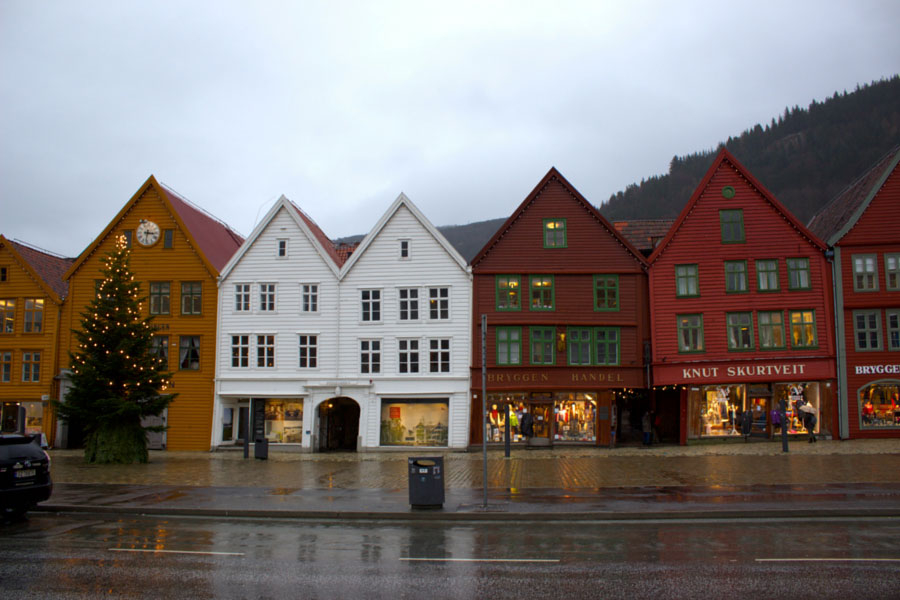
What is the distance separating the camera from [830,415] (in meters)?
31.3

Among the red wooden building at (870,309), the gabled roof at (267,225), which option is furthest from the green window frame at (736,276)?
the gabled roof at (267,225)

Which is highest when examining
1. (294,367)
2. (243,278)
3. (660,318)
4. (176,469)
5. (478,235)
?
(478,235)

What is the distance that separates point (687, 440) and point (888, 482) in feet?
45.8

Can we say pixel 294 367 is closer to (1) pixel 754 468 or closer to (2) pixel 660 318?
(2) pixel 660 318

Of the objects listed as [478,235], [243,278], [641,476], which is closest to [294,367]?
[243,278]

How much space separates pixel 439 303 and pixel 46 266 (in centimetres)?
2524

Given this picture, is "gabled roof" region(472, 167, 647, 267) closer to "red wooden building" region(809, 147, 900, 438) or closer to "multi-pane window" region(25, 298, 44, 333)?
"red wooden building" region(809, 147, 900, 438)

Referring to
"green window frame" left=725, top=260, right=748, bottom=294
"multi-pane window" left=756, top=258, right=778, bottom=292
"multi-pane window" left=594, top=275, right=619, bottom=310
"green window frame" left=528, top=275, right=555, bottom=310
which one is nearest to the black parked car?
"green window frame" left=528, top=275, right=555, bottom=310

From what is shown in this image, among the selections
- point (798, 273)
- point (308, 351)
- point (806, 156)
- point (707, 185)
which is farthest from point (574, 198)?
point (806, 156)

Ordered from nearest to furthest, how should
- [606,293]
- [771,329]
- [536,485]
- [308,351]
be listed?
[536,485] < [771,329] < [606,293] < [308,351]

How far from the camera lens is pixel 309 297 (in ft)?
117

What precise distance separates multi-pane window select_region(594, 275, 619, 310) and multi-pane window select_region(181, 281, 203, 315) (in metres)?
21.4

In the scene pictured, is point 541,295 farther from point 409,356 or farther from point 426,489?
point 426,489

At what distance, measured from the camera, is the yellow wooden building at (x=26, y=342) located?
37.0 m
